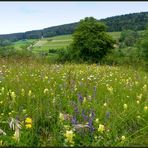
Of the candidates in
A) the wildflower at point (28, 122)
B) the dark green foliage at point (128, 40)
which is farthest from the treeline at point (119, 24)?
the wildflower at point (28, 122)

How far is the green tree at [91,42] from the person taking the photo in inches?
2173

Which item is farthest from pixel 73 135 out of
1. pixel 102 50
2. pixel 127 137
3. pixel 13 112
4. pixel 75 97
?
pixel 102 50

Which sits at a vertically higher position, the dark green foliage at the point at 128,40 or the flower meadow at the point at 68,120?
the flower meadow at the point at 68,120

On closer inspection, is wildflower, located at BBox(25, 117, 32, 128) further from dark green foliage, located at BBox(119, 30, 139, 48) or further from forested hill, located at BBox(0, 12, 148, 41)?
forested hill, located at BBox(0, 12, 148, 41)

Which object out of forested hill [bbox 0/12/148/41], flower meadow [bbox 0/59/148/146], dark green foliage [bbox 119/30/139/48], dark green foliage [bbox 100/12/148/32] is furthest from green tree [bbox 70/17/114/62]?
flower meadow [bbox 0/59/148/146]

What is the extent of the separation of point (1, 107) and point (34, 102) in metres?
0.49

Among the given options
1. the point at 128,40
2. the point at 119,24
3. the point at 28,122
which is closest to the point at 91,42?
the point at 128,40

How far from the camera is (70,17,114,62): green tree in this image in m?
55.2

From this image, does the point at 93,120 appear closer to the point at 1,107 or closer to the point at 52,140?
the point at 52,140

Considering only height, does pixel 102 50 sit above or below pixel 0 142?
below

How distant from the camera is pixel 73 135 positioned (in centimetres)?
358

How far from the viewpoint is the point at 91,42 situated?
56031mm

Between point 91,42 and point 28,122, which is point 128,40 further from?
point 28,122

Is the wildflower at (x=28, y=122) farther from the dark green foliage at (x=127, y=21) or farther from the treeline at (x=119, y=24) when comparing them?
the dark green foliage at (x=127, y=21)
